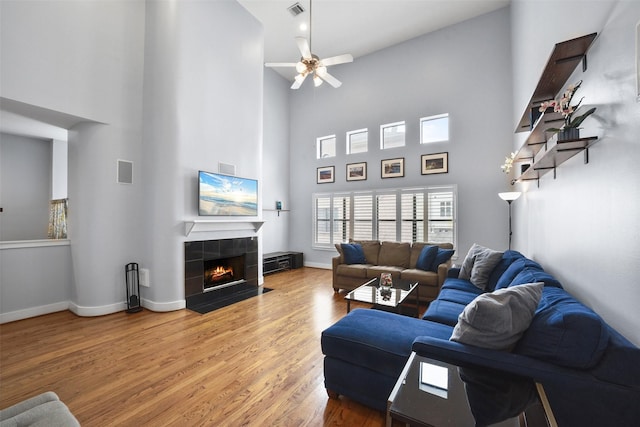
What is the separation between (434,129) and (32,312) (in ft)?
24.1

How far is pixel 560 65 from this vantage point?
202 centimetres

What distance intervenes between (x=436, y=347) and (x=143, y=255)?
13.7 ft

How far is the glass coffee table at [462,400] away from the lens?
107cm

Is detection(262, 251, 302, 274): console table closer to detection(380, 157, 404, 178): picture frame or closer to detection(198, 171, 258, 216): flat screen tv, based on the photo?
detection(198, 171, 258, 216): flat screen tv

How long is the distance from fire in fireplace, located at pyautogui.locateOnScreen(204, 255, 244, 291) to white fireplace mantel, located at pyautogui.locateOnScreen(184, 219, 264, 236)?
59cm

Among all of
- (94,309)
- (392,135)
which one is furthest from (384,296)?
(392,135)

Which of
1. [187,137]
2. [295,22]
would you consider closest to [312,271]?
[187,137]

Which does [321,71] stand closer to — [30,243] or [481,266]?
[481,266]

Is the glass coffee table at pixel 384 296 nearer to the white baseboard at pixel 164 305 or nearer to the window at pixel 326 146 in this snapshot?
the white baseboard at pixel 164 305

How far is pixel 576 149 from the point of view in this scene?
1844mm

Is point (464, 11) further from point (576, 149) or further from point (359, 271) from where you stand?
point (359, 271)

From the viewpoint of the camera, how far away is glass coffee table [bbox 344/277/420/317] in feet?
→ 9.80

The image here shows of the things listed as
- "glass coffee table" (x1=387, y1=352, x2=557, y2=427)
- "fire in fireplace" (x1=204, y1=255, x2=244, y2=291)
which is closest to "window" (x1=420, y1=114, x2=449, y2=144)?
"fire in fireplace" (x1=204, y1=255, x2=244, y2=291)

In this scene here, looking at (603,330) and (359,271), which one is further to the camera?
(359,271)
